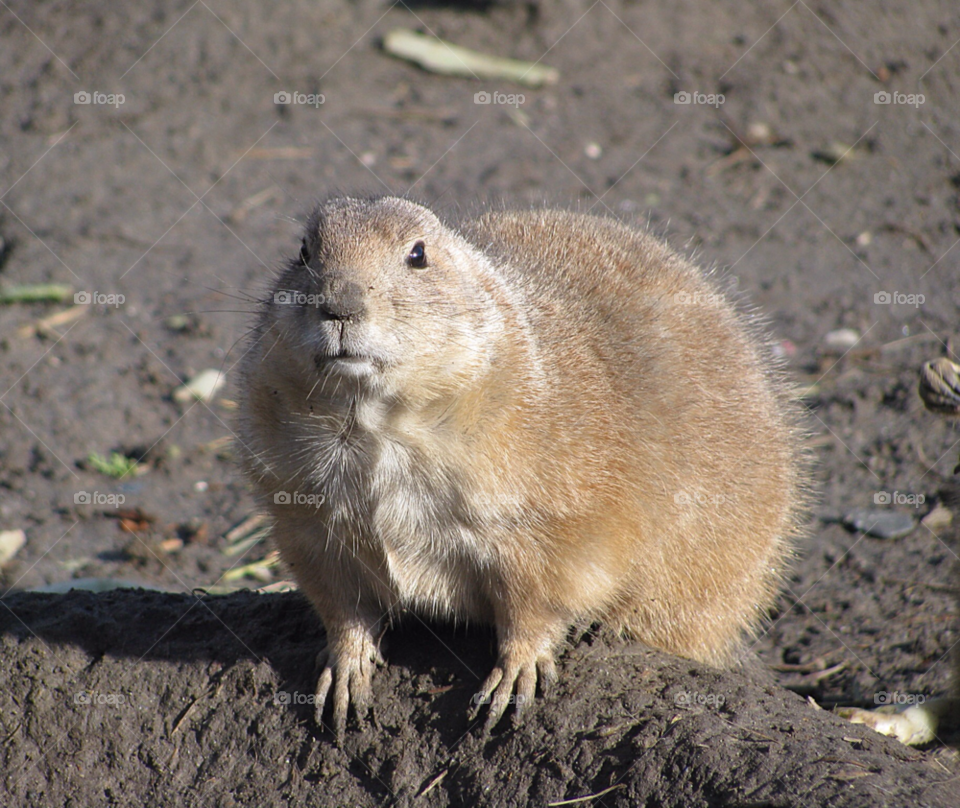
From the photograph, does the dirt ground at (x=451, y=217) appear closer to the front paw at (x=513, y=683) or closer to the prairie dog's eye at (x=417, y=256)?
the front paw at (x=513, y=683)

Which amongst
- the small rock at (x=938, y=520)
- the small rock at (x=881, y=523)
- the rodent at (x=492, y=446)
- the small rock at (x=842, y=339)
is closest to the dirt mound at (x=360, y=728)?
the rodent at (x=492, y=446)

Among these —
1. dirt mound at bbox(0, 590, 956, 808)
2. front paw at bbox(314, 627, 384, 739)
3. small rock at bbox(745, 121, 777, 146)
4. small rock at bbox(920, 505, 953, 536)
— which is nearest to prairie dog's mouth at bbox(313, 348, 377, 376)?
front paw at bbox(314, 627, 384, 739)

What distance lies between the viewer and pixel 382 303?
12.9ft

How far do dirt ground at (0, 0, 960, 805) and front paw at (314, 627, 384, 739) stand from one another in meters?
0.09

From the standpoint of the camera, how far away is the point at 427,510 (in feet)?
14.3

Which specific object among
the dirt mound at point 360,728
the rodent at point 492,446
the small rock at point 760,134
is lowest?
A: the small rock at point 760,134

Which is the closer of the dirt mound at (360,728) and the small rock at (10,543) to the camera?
the dirt mound at (360,728)

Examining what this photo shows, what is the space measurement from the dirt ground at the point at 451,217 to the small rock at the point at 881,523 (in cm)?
7

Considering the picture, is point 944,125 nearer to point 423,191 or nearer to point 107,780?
point 423,191

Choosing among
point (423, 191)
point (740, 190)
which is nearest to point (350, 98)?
point (423, 191)

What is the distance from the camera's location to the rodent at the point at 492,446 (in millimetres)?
4152

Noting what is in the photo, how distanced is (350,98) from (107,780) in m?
9.68

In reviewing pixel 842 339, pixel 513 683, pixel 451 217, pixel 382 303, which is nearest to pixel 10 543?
pixel 451 217

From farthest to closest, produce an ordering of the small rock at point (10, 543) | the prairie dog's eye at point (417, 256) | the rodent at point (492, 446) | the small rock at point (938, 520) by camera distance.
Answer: the small rock at point (10, 543) < the small rock at point (938, 520) < the prairie dog's eye at point (417, 256) < the rodent at point (492, 446)
